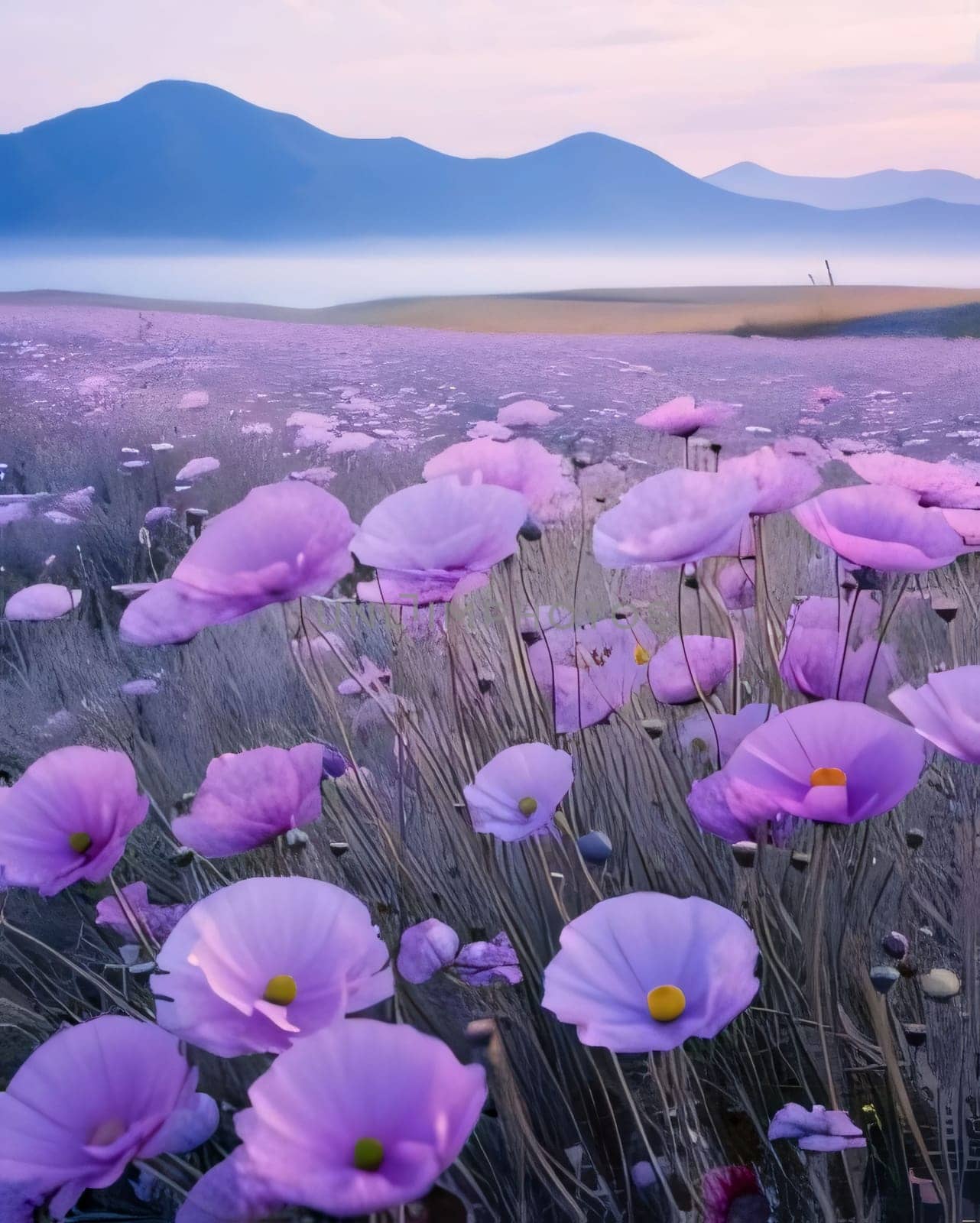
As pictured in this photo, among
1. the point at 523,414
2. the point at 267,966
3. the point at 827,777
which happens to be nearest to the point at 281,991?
the point at 267,966

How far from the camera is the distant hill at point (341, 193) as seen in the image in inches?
69.2

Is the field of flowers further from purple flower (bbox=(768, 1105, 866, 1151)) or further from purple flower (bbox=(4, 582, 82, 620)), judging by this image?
purple flower (bbox=(4, 582, 82, 620))

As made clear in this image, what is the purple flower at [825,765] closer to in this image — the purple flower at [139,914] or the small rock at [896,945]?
the small rock at [896,945]

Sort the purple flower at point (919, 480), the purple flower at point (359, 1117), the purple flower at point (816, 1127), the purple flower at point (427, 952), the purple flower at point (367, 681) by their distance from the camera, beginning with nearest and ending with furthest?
the purple flower at point (359, 1117) < the purple flower at point (816, 1127) < the purple flower at point (427, 952) < the purple flower at point (919, 480) < the purple flower at point (367, 681)

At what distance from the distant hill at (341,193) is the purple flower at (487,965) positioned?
4.76 feet

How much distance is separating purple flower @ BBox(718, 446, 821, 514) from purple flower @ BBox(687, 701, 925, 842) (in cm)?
19

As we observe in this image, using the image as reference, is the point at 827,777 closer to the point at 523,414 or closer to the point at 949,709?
the point at 949,709

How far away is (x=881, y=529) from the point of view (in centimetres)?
58

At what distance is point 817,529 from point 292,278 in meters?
1.55

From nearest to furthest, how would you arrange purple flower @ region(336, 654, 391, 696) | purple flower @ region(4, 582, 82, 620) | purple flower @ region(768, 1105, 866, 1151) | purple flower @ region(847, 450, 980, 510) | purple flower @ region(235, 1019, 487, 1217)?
purple flower @ region(235, 1019, 487, 1217)
purple flower @ region(768, 1105, 866, 1151)
purple flower @ region(847, 450, 980, 510)
purple flower @ region(336, 654, 391, 696)
purple flower @ region(4, 582, 82, 620)

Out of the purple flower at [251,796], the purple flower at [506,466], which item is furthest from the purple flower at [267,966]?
the purple flower at [506,466]

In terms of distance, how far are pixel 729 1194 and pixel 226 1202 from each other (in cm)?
21

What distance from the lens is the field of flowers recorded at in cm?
41

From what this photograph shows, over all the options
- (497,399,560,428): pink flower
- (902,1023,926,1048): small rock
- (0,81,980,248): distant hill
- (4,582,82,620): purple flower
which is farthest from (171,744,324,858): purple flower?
(0,81,980,248): distant hill
